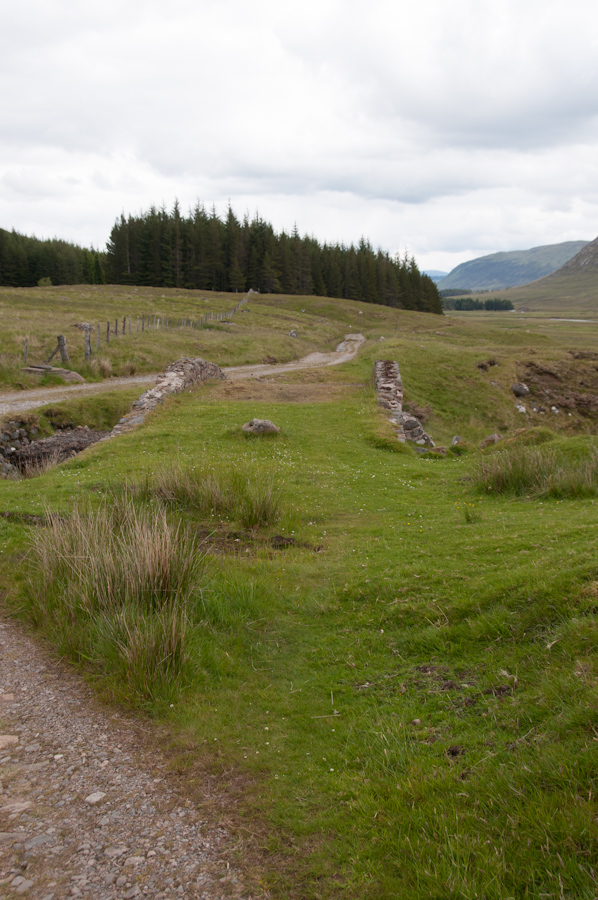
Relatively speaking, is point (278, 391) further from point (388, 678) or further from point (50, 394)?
point (388, 678)

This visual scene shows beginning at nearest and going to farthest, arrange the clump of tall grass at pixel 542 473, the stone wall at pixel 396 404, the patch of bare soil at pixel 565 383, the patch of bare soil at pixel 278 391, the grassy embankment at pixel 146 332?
the clump of tall grass at pixel 542 473 → the stone wall at pixel 396 404 → the patch of bare soil at pixel 278 391 → the grassy embankment at pixel 146 332 → the patch of bare soil at pixel 565 383

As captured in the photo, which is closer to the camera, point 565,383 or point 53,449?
point 53,449

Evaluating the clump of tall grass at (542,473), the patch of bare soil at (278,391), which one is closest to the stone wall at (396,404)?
the patch of bare soil at (278,391)

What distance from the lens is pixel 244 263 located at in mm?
96125

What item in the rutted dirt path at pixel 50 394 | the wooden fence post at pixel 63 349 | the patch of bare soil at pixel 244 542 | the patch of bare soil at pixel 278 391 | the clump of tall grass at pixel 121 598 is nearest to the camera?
the clump of tall grass at pixel 121 598

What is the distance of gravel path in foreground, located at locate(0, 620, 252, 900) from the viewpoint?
132 inches

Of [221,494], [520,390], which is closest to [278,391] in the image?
[221,494]

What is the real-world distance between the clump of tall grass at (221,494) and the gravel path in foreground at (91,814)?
198 inches

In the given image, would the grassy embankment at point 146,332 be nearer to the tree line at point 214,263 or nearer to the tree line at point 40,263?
the tree line at point 214,263

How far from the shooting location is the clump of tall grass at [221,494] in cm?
1012

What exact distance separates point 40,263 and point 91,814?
356 ft

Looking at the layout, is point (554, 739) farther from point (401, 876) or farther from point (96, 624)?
point (96, 624)

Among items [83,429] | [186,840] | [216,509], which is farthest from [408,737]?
[83,429]

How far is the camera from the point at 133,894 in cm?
328
